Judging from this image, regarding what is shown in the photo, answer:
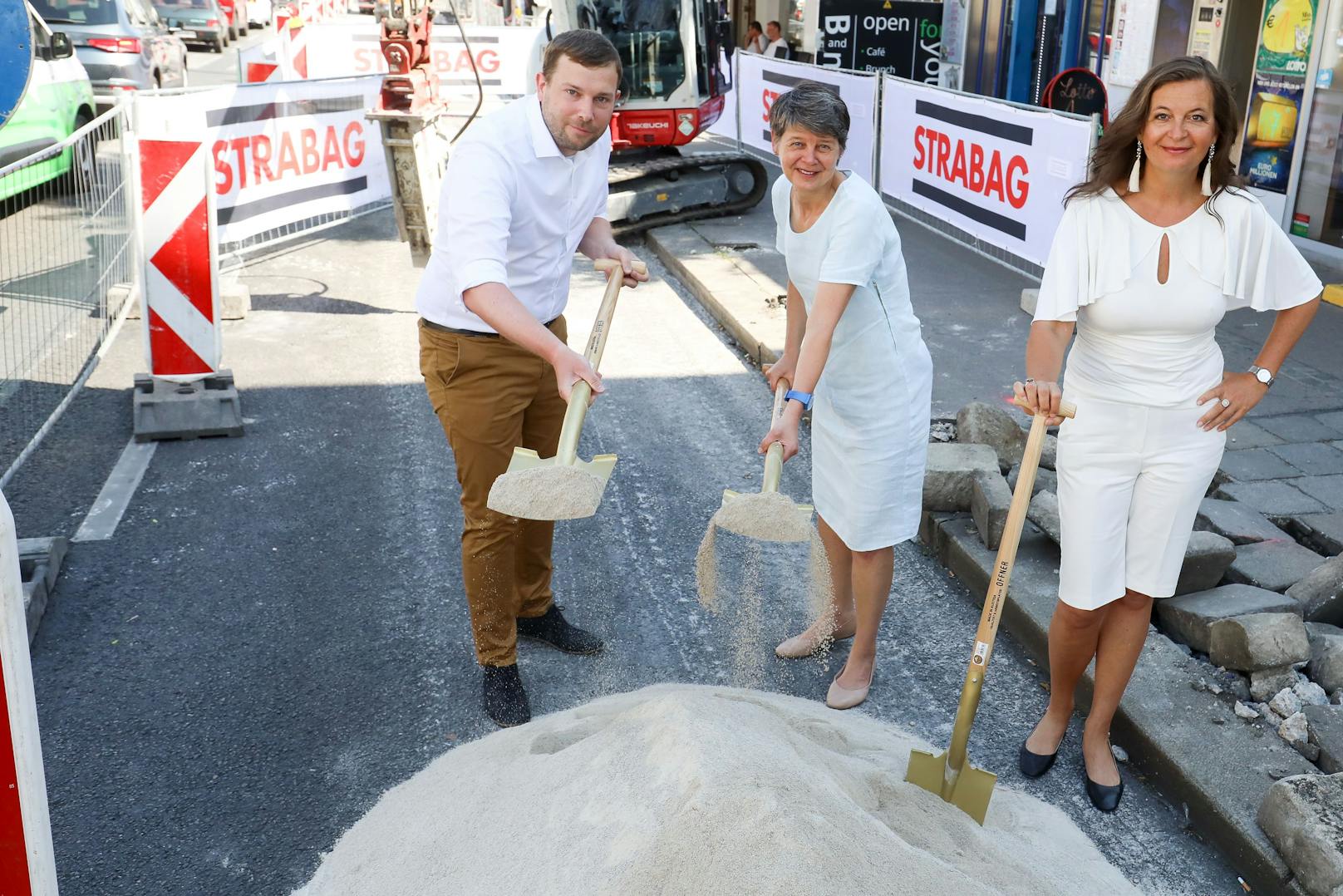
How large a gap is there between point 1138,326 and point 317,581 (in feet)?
10.4

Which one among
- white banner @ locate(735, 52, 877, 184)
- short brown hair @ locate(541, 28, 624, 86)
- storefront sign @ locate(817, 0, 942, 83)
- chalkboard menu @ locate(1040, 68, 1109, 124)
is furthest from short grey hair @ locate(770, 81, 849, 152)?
storefront sign @ locate(817, 0, 942, 83)

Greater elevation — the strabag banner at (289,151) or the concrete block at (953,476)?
the strabag banner at (289,151)

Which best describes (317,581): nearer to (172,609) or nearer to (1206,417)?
(172,609)

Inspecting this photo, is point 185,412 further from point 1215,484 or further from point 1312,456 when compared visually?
point 1312,456

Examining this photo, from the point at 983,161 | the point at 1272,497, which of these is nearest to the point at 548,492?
the point at 1272,497

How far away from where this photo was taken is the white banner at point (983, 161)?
7520 millimetres

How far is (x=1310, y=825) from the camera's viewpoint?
2.94 metres

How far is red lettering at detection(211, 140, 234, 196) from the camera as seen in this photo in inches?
339

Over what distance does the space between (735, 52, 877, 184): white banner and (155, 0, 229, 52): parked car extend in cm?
2158

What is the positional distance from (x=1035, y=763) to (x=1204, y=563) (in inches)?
43.7

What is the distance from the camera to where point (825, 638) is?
426cm

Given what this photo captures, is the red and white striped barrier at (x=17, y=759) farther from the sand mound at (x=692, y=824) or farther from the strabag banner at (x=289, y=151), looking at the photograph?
the strabag banner at (x=289, y=151)

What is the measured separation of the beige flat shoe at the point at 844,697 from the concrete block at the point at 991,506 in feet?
3.18

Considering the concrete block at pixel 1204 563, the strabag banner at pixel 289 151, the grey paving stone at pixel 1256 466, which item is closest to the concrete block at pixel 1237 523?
the concrete block at pixel 1204 563
